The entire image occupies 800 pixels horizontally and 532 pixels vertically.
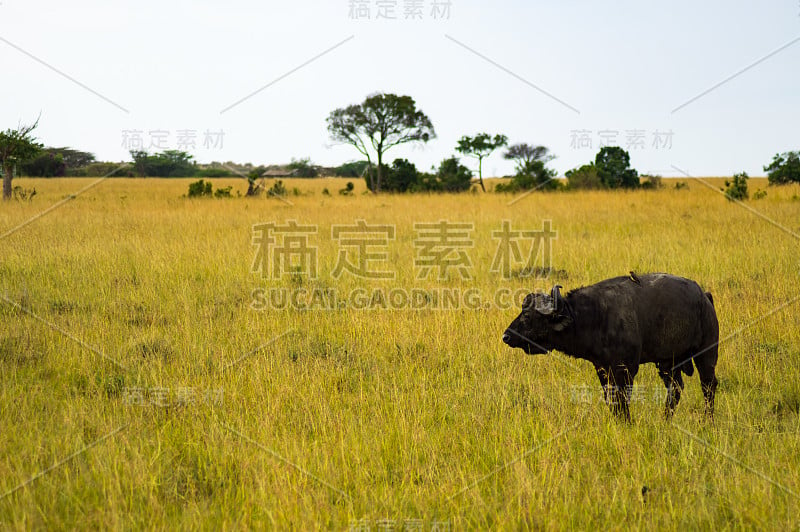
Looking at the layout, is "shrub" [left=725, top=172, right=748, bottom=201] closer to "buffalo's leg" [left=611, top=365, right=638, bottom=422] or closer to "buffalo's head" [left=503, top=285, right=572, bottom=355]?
"buffalo's leg" [left=611, top=365, right=638, bottom=422]

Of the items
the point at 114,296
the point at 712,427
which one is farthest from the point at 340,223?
the point at 712,427

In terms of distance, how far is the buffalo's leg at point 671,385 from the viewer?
484 cm

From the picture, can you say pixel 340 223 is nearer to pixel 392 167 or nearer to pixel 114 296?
pixel 114 296

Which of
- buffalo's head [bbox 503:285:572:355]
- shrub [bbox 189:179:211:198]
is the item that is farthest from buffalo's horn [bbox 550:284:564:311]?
shrub [bbox 189:179:211:198]

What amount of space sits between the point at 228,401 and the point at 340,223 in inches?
481

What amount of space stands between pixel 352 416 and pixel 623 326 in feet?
7.23

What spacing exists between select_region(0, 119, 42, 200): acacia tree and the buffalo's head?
23.6 m

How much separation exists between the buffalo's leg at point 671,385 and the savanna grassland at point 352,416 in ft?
0.39

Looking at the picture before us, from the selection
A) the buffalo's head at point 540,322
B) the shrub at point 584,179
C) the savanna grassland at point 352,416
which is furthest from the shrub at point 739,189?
the buffalo's head at point 540,322

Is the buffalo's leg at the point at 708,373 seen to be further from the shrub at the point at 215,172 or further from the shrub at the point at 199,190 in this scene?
the shrub at the point at 215,172

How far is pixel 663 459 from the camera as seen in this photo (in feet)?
13.1

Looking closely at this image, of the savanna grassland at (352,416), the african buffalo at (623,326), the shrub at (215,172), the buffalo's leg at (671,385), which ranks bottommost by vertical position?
the savanna grassland at (352,416)

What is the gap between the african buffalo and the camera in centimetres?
448

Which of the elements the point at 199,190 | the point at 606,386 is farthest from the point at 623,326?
the point at 199,190
